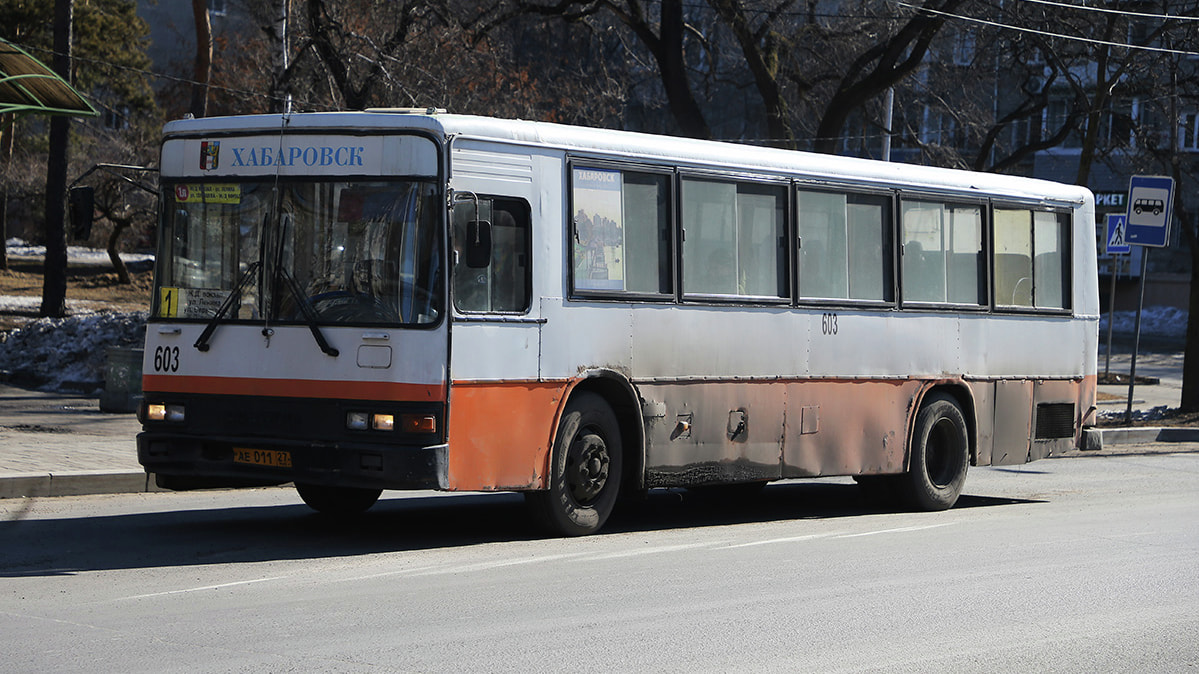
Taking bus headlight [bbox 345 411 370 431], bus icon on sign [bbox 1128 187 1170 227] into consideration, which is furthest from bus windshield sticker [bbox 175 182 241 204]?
bus icon on sign [bbox 1128 187 1170 227]

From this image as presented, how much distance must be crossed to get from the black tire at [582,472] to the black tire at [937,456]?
3971 mm

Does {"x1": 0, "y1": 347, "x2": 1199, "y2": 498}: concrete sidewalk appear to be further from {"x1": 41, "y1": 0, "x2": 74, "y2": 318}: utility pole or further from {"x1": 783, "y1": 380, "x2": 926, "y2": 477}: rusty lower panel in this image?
{"x1": 41, "y1": 0, "x2": 74, "y2": 318}: utility pole

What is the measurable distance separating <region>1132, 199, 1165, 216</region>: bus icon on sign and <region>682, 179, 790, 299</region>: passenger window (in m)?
13.4

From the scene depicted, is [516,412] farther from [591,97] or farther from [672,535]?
[591,97]

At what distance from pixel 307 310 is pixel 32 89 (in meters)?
10.7

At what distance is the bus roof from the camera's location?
402 inches

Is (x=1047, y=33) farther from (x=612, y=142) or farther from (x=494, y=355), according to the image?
(x=494, y=355)

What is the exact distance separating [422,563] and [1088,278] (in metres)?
9.18

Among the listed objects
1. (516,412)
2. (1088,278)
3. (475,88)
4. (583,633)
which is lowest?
(583,633)

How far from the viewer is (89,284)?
140 ft

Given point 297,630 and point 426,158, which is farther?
point 426,158

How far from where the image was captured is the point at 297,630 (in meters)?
7.29

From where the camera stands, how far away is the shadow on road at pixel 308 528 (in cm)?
961

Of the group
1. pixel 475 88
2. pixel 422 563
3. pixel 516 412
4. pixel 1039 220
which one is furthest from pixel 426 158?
pixel 475 88
